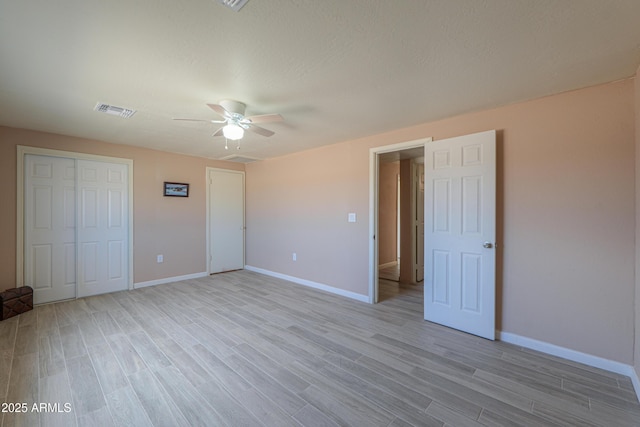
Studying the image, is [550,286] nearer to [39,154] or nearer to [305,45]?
[305,45]

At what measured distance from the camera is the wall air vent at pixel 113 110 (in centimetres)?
267

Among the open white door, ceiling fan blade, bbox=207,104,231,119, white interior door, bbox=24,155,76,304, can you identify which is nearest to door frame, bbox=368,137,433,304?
the open white door

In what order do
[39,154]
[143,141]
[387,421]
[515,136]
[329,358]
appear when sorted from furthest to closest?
[143,141], [39,154], [515,136], [329,358], [387,421]

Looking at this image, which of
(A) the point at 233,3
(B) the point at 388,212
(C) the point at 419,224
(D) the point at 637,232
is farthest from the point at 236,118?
(B) the point at 388,212

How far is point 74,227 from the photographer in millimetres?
3820

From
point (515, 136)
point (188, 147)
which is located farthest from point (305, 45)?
point (188, 147)

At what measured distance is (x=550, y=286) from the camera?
2383 mm

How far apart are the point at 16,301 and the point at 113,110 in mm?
2618

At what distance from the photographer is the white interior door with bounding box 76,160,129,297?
12.7ft

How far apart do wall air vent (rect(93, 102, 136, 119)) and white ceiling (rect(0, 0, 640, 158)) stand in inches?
3.7

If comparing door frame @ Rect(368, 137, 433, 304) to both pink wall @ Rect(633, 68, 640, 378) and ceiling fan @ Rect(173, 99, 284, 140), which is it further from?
pink wall @ Rect(633, 68, 640, 378)

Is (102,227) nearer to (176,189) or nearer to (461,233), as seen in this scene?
(176,189)

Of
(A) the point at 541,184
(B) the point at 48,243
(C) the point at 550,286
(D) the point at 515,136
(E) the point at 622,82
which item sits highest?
(E) the point at 622,82

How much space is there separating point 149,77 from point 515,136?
3301 millimetres
